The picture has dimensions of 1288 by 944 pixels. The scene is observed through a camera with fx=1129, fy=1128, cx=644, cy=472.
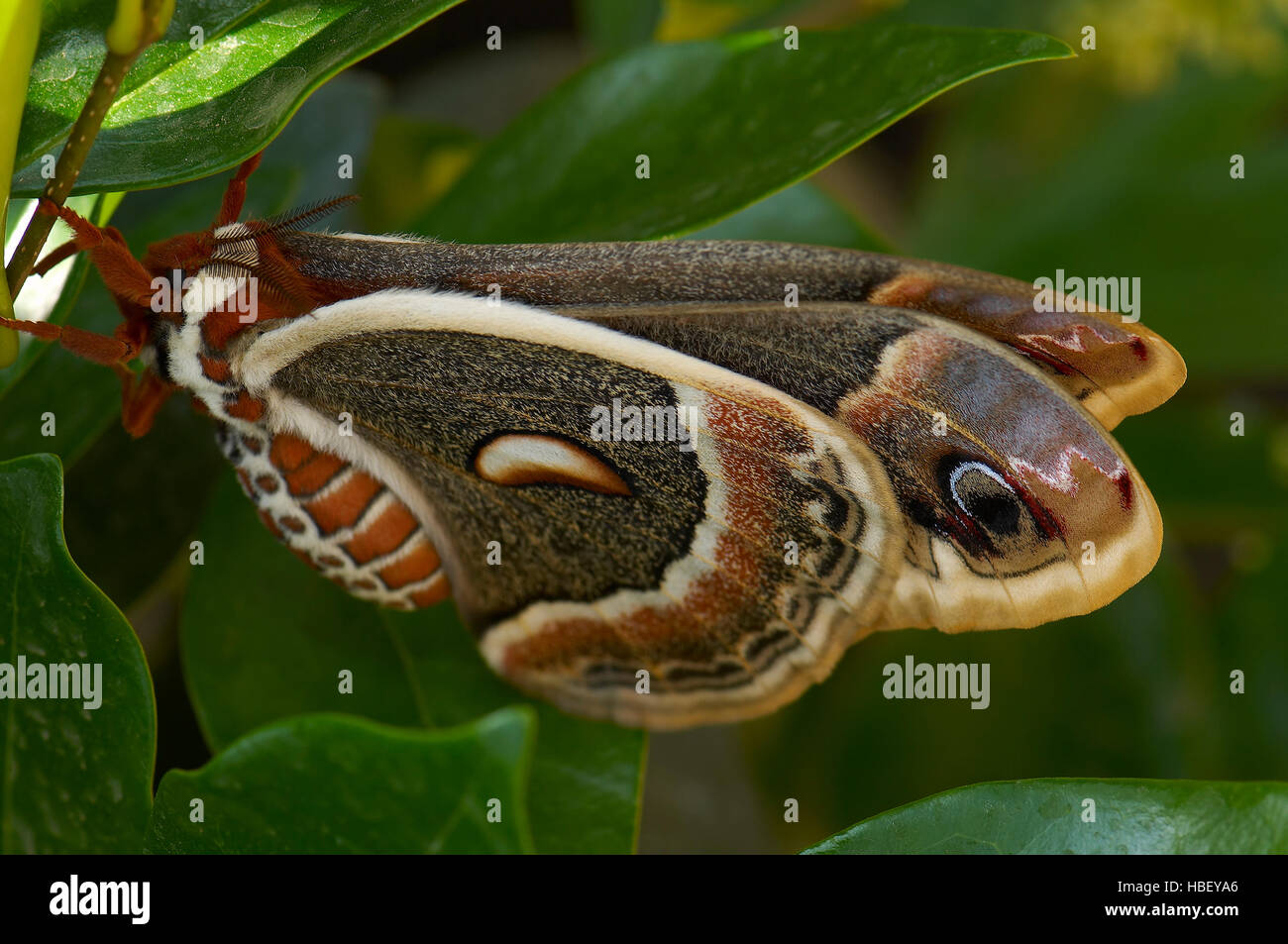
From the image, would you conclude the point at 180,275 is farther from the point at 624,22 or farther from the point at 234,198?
the point at 624,22

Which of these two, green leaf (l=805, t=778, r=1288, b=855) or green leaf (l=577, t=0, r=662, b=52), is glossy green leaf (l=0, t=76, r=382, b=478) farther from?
green leaf (l=805, t=778, r=1288, b=855)

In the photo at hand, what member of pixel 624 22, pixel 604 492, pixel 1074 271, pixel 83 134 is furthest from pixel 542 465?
pixel 1074 271

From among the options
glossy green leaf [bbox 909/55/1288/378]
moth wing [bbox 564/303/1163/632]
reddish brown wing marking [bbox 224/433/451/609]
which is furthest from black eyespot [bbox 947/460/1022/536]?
glossy green leaf [bbox 909/55/1288/378]

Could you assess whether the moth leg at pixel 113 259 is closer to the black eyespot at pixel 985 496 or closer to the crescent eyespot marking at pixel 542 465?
the crescent eyespot marking at pixel 542 465

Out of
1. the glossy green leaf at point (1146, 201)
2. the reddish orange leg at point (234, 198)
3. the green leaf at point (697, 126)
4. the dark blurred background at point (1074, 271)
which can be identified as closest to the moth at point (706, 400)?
the reddish orange leg at point (234, 198)
